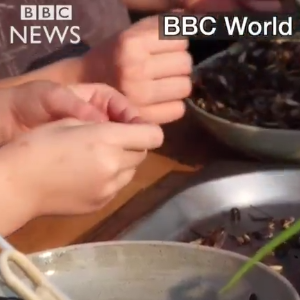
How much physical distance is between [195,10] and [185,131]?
0.18 metres

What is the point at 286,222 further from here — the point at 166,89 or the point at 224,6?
the point at 224,6

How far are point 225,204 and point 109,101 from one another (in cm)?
15

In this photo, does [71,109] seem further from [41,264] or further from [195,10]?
[195,10]

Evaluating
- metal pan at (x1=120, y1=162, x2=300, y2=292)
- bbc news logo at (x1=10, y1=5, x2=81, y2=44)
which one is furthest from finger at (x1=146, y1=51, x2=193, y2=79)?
bbc news logo at (x1=10, y1=5, x2=81, y2=44)

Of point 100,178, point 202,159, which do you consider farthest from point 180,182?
point 100,178

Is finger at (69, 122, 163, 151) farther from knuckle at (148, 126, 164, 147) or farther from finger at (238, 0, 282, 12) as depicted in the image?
finger at (238, 0, 282, 12)

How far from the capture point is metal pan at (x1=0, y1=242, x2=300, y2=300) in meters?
0.41

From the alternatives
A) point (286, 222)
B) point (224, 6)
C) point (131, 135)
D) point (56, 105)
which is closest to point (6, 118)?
point (56, 105)

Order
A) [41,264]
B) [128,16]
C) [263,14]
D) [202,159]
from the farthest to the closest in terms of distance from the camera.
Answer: [128,16] → [263,14] → [202,159] → [41,264]

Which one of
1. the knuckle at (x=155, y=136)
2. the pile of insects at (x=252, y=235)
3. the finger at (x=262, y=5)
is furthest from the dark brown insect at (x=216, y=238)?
the finger at (x=262, y=5)

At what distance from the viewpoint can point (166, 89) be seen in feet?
2.38

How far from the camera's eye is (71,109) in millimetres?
583

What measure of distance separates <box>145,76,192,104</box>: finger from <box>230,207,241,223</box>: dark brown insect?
0.16 metres

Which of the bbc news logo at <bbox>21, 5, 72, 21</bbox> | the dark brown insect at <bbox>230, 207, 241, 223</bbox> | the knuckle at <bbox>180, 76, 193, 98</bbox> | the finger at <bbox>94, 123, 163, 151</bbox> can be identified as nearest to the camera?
the finger at <bbox>94, 123, 163, 151</bbox>
